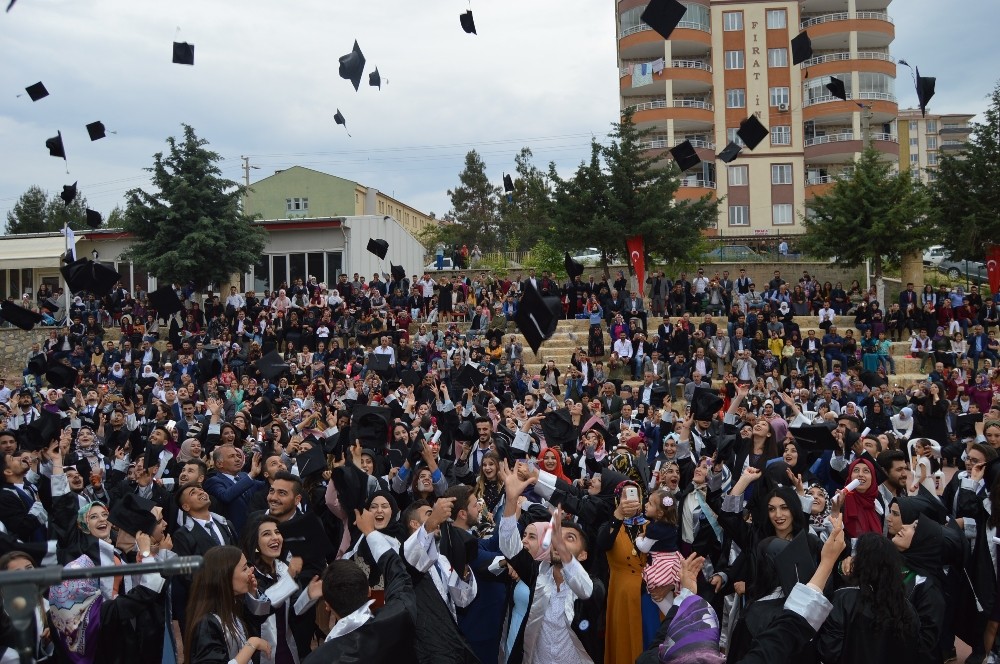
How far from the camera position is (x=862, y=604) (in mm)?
4121

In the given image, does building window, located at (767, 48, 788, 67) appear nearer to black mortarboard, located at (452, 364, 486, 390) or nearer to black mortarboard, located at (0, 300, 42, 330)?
black mortarboard, located at (452, 364, 486, 390)

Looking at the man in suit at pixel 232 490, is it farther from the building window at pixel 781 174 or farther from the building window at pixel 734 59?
the building window at pixel 734 59

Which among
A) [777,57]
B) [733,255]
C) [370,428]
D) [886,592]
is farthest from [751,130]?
[777,57]

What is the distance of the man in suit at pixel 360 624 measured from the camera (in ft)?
12.8

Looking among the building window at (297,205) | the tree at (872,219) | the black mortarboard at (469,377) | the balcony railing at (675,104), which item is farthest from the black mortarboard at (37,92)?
the balcony railing at (675,104)

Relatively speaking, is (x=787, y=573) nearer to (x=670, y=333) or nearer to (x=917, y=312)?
(x=670, y=333)

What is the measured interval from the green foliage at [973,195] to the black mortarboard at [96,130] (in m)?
23.2

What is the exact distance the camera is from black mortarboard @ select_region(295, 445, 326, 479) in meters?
6.82

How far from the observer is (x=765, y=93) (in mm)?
47312

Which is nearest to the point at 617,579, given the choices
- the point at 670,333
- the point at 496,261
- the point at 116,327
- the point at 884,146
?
the point at 670,333

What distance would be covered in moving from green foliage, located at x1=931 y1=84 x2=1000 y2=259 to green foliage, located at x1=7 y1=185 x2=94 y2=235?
54161 mm

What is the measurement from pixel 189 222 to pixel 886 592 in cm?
2773

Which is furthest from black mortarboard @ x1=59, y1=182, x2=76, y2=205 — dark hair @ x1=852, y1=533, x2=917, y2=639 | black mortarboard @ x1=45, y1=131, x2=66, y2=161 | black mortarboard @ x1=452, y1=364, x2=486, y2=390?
dark hair @ x1=852, y1=533, x2=917, y2=639

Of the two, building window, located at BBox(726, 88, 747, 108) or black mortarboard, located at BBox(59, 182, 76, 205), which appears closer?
black mortarboard, located at BBox(59, 182, 76, 205)
